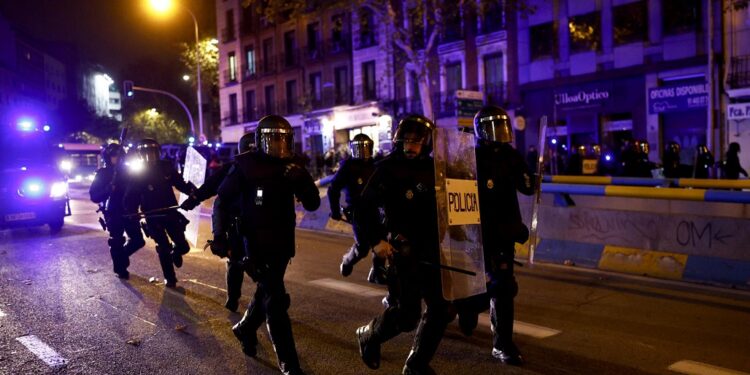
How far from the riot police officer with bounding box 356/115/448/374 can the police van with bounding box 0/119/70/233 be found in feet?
39.8

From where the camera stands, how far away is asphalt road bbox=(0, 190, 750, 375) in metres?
5.19

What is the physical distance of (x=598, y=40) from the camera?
26781mm

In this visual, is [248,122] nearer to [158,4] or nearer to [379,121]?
[379,121]

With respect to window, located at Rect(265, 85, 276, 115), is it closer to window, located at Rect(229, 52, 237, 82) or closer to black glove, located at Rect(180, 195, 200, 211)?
window, located at Rect(229, 52, 237, 82)

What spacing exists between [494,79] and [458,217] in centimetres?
2817

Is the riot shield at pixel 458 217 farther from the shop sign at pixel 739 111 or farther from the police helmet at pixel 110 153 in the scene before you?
the shop sign at pixel 739 111

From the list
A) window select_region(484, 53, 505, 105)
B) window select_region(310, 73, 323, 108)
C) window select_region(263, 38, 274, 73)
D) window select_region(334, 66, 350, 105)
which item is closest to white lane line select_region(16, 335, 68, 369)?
window select_region(484, 53, 505, 105)

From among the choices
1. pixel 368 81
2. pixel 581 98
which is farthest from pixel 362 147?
pixel 368 81

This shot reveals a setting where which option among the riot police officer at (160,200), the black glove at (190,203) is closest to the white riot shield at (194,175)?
the riot police officer at (160,200)

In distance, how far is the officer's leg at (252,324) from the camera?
523 cm

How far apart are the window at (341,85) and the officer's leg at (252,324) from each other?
1411 inches

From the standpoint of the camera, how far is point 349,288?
820 centimetres

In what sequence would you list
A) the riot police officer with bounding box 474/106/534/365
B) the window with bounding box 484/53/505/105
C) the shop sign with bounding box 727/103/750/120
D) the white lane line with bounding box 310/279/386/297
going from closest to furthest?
the riot police officer with bounding box 474/106/534/365 < the white lane line with bounding box 310/279/386/297 < the shop sign with bounding box 727/103/750/120 < the window with bounding box 484/53/505/105

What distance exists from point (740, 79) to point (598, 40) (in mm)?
5852
